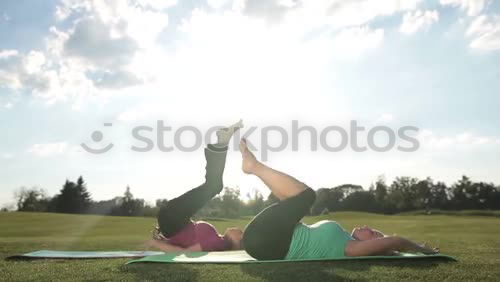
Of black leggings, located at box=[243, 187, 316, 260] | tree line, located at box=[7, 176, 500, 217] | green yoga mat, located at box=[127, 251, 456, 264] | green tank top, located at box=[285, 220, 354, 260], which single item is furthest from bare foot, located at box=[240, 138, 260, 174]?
tree line, located at box=[7, 176, 500, 217]

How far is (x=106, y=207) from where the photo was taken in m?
74.1

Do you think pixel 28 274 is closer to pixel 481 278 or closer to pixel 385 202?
pixel 481 278

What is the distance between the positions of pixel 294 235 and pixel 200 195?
4.55ft

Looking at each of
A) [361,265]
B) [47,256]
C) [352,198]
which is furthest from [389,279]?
[352,198]

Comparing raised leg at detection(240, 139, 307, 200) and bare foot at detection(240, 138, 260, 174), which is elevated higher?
bare foot at detection(240, 138, 260, 174)

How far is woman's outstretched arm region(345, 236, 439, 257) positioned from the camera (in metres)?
4.78

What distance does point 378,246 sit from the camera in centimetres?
477

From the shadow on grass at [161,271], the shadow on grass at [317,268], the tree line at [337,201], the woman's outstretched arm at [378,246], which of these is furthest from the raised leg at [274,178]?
the tree line at [337,201]

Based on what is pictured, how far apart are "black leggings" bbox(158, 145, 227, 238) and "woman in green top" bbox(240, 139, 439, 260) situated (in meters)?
0.71

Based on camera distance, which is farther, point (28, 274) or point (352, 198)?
point (352, 198)

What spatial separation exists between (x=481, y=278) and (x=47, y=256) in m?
5.89

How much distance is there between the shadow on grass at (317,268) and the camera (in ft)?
12.4

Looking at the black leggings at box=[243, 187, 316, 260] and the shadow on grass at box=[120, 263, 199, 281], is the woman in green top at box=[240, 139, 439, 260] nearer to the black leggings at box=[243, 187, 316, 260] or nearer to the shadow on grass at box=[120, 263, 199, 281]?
the black leggings at box=[243, 187, 316, 260]

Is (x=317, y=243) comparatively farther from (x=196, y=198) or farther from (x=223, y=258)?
(x=196, y=198)
